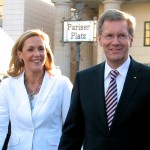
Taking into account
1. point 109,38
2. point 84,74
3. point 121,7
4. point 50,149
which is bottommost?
point 50,149

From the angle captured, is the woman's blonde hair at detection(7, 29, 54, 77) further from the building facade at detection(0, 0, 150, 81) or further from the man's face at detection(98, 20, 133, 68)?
the building facade at detection(0, 0, 150, 81)

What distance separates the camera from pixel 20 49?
509 cm

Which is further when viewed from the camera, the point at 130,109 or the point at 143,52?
the point at 143,52

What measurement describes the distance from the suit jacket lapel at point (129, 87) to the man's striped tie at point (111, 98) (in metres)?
0.06

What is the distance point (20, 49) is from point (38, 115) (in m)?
0.67

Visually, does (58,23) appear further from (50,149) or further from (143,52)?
(50,149)

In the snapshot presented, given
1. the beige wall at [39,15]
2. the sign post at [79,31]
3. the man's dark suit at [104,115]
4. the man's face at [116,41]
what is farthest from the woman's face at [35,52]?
the beige wall at [39,15]

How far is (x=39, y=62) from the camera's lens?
16.4 ft

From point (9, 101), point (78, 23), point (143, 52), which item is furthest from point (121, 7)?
point (9, 101)

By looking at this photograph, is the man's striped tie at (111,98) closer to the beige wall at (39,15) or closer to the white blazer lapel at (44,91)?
the white blazer lapel at (44,91)

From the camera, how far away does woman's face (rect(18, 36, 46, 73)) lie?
4961 millimetres

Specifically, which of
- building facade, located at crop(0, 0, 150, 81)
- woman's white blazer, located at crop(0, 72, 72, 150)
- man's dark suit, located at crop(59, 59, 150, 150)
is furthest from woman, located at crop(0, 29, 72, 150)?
building facade, located at crop(0, 0, 150, 81)

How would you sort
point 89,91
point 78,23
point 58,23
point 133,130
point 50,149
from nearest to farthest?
1. point 133,130
2. point 89,91
3. point 50,149
4. point 78,23
5. point 58,23

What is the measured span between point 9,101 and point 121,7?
33.6 metres
